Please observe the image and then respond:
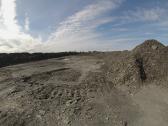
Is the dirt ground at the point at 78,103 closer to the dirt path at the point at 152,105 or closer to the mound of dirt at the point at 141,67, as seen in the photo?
the dirt path at the point at 152,105

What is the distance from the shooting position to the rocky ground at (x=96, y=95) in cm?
983

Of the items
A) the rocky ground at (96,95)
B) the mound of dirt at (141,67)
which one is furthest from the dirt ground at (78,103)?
the mound of dirt at (141,67)

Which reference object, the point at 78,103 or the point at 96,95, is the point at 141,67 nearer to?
the point at 96,95

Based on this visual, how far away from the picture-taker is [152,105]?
431 inches

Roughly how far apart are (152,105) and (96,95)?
262 centimetres

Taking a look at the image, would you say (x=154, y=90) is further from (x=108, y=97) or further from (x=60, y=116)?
(x=60, y=116)

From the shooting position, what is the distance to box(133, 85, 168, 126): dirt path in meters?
9.85

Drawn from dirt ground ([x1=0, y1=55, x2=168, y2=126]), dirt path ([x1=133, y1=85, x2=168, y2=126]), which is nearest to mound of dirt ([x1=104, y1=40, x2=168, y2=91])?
dirt ground ([x1=0, y1=55, x2=168, y2=126])

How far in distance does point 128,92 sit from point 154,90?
1.29m

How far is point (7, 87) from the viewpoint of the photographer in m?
12.7

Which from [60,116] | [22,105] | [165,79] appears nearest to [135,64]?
[165,79]

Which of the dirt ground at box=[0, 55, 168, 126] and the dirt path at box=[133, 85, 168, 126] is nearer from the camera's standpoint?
the dirt ground at box=[0, 55, 168, 126]

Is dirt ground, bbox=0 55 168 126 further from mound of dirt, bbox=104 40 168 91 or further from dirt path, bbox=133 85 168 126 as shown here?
mound of dirt, bbox=104 40 168 91

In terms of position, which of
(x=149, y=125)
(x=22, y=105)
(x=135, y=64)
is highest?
(x=135, y=64)
